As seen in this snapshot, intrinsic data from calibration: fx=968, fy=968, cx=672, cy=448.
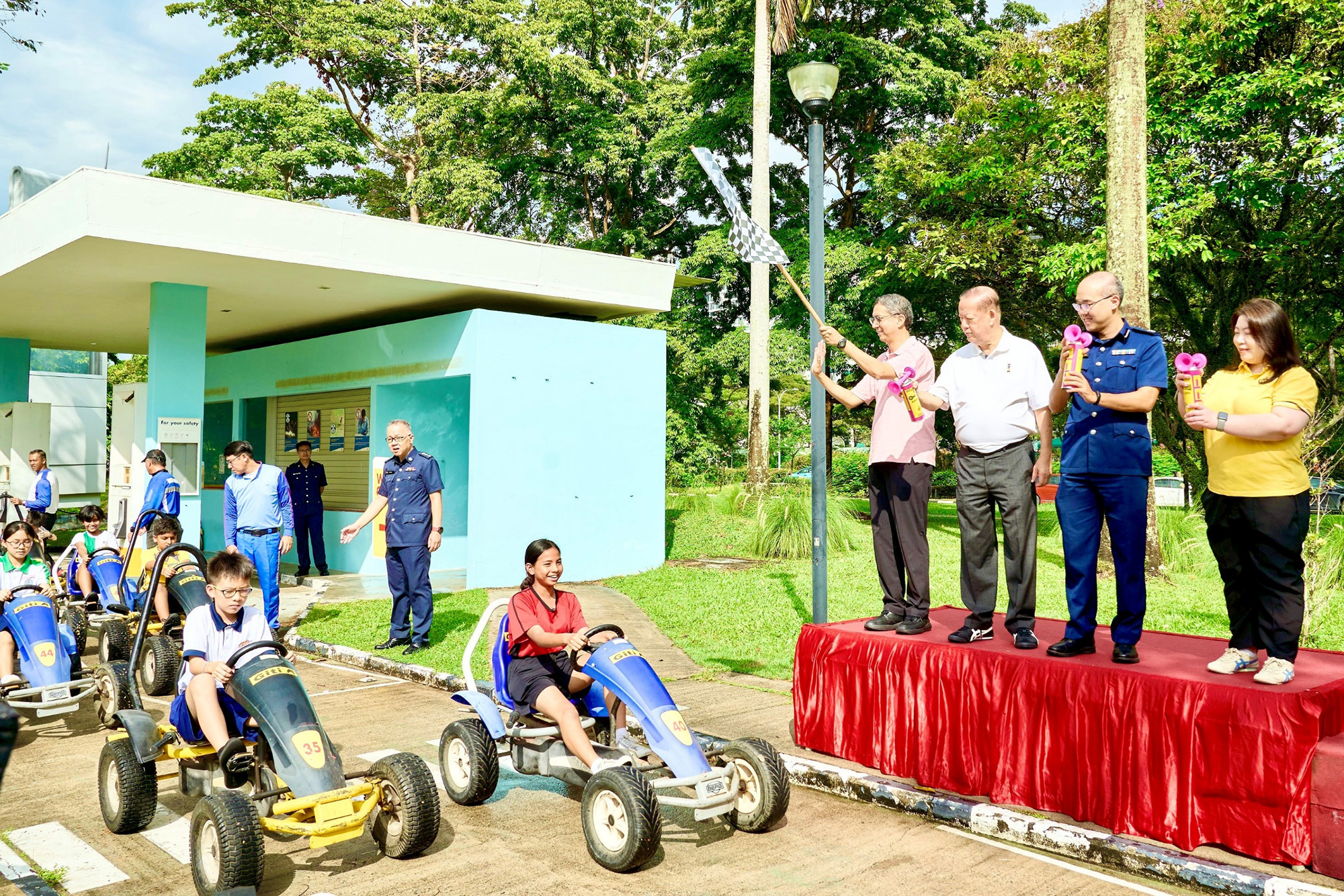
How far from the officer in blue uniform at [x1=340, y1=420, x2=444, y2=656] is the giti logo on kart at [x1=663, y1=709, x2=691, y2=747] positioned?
4.66 m

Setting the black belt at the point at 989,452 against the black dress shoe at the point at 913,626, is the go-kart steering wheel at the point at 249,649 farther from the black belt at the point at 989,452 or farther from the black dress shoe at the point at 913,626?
the black belt at the point at 989,452

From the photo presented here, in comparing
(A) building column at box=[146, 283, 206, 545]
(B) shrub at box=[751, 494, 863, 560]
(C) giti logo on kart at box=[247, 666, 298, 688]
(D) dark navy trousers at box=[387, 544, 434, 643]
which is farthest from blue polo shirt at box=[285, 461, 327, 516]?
(C) giti logo on kart at box=[247, 666, 298, 688]

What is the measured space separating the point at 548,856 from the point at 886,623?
2.30 meters

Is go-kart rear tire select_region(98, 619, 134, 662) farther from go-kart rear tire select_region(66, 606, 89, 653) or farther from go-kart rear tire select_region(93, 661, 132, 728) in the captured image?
go-kart rear tire select_region(93, 661, 132, 728)

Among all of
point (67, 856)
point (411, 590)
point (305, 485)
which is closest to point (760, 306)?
point (305, 485)

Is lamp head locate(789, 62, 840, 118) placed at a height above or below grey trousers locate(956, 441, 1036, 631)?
above

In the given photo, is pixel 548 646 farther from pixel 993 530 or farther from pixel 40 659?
pixel 40 659

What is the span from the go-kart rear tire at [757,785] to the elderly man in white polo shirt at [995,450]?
50.8 inches

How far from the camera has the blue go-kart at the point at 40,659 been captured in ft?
20.1

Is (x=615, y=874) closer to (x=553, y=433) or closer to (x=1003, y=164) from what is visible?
(x=553, y=433)

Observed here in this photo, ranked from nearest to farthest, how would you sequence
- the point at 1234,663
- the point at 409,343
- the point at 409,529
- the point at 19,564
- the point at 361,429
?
the point at 1234,663 < the point at 19,564 < the point at 409,529 < the point at 409,343 < the point at 361,429

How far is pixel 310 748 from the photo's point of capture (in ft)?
12.9

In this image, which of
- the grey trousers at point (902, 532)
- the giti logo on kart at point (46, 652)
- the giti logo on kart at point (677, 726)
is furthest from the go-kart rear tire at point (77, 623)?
the grey trousers at point (902, 532)

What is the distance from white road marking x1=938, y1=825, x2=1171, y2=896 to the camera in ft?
12.6
